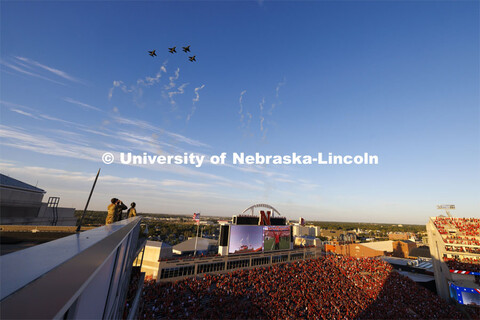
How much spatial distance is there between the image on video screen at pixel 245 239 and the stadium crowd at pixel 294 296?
3.20m

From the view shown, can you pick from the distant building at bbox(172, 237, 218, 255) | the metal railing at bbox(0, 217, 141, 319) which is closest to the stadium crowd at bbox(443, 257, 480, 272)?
the distant building at bbox(172, 237, 218, 255)

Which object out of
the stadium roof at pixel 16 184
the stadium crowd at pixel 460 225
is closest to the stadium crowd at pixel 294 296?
the stadium crowd at pixel 460 225

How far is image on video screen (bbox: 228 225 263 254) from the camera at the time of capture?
3247 centimetres

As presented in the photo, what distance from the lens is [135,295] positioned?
12164mm

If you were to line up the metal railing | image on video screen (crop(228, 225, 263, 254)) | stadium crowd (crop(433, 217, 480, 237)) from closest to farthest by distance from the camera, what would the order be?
the metal railing, image on video screen (crop(228, 225, 263, 254)), stadium crowd (crop(433, 217, 480, 237))

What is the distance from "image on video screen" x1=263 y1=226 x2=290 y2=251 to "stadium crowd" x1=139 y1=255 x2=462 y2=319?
3247 millimetres

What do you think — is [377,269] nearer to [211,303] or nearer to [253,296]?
[253,296]

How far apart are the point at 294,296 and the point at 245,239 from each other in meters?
10.2

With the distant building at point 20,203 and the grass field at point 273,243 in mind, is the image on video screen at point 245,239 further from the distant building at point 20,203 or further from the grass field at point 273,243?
the distant building at point 20,203

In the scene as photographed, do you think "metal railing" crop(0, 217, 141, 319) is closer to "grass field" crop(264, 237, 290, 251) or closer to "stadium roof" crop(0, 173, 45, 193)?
"stadium roof" crop(0, 173, 45, 193)

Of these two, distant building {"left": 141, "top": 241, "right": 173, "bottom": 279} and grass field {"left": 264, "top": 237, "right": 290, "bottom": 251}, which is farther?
grass field {"left": 264, "top": 237, "right": 290, "bottom": 251}

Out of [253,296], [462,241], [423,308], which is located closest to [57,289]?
[253,296]

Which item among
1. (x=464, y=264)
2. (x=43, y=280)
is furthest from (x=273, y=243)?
(x=43, y=280)

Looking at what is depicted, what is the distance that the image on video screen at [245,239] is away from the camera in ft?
107
